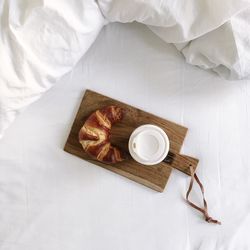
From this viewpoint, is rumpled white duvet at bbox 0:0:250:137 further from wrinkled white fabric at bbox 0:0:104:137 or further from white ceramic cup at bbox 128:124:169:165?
white ceramic cup at bbox 128:124:169:165

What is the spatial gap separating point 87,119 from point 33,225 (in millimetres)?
233

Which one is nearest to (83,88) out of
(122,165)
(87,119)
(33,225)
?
(87,119)

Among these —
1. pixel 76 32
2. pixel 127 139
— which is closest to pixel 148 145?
pixel 127 139

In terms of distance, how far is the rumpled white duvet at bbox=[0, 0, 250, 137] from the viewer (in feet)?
2.10

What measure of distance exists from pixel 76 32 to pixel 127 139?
225 millimetres

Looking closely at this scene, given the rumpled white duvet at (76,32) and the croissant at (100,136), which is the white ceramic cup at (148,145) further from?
the rumpled white duvet at (76,32)

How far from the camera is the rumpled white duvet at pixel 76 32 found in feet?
2.10

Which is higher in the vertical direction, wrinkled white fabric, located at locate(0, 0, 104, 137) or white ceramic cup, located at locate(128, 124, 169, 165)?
wrinkled white fabric, located at locate(0, 0, 104, 137)

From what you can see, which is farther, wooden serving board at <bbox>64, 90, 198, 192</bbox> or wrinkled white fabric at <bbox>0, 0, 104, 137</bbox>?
wooden serving board at <bbox>64, 90, 198, 192</bbox>

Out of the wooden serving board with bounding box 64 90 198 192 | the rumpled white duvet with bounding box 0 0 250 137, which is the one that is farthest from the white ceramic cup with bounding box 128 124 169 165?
the rumpled white duvet with bounding box 0 0 250 137

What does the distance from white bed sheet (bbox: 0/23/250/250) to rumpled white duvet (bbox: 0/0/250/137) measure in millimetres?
61

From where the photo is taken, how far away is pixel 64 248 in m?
0.75

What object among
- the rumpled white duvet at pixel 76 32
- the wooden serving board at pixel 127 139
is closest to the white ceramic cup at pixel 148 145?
the wooden serving board at pixel 127 139

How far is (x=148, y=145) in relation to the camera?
0.72 metres
